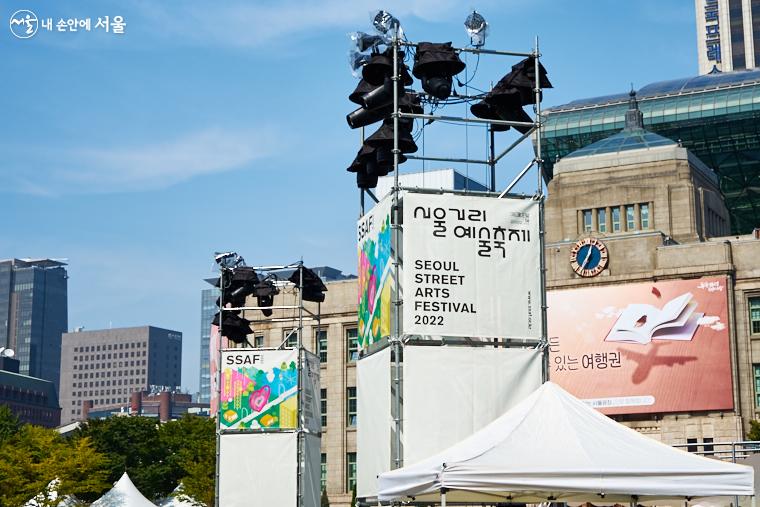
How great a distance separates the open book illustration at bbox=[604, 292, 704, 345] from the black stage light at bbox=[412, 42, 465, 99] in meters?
51.7

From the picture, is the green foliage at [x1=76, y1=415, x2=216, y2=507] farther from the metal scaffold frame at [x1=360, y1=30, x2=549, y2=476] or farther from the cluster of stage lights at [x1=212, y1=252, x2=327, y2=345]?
the metal scaffold frame at [x1=360, y1=30, x2=549, y2=476]

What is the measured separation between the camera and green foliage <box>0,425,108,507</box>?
2093 inches

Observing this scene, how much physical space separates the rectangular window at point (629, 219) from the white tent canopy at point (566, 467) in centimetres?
6495

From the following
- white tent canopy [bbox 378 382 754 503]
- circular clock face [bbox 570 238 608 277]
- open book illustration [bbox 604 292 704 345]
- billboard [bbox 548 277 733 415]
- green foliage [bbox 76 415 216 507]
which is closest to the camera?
white tent canopy [bbox 378 382 754 503]

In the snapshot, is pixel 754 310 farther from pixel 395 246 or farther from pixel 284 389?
pixel 395 246

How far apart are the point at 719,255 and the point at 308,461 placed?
41.8 metres

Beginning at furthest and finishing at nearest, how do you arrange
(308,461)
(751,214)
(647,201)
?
(751,214)
(647,201)
(308,461)

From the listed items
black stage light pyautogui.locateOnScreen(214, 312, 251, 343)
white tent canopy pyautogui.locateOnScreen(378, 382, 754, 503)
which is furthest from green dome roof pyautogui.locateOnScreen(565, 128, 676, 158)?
white tent canopy pyautogui.locateOnScreen(378, 382, 754, 503)

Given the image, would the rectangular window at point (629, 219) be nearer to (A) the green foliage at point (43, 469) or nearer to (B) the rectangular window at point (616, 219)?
(B) the rectangular window at point (616, 219)

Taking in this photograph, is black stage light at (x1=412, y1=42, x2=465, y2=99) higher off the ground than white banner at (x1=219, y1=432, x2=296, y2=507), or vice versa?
black stage light at (x1=412, y1=42, x2=465, y2=99)

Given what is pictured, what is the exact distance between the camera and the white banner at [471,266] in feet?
63.0

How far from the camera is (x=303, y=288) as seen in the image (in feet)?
128

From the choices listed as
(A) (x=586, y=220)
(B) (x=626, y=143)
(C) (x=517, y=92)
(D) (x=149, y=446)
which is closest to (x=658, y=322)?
(A) (x=586, y=220)

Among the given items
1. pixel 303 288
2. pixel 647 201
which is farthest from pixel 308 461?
pixel 647 201
